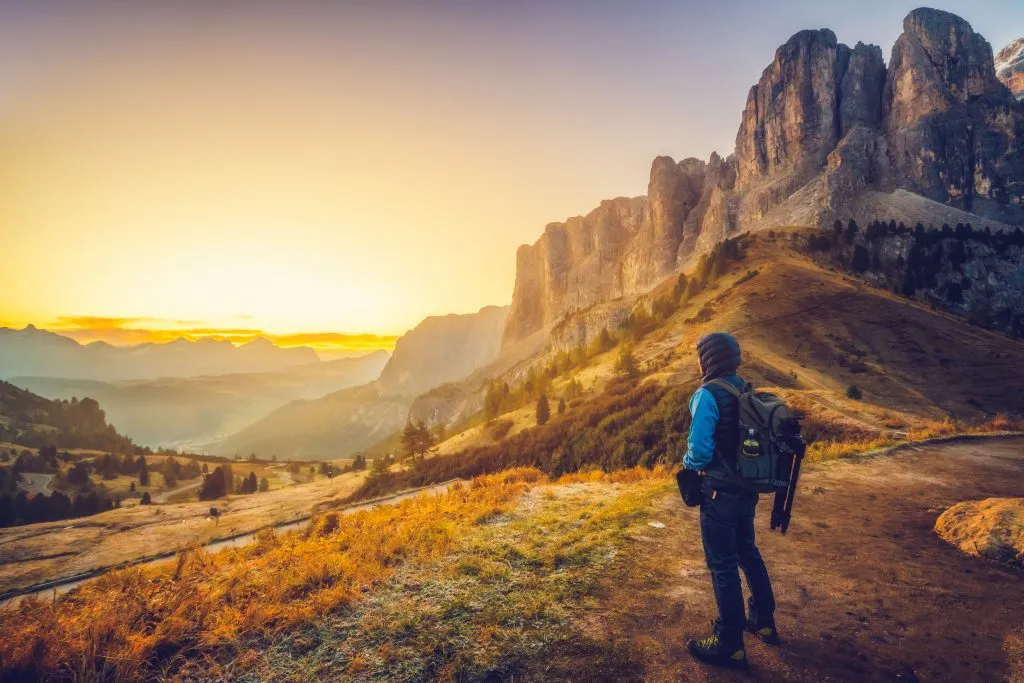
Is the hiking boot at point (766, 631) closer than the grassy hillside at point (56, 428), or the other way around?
the hiking boot at point (766, 631)

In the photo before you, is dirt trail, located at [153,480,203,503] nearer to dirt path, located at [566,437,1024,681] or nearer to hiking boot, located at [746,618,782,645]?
dirt path, located at [566,437,1024,681]

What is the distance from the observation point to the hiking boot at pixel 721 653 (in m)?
4.74

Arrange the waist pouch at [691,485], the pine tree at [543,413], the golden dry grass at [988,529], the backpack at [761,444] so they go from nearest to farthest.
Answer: the backpack at [761,444]
the waist pouch at [691,485]
the golden dry grass at [988,529]
the pine tree at [543,413]

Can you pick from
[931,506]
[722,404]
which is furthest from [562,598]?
[931,506]

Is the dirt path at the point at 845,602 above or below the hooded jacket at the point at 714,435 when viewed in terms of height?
below

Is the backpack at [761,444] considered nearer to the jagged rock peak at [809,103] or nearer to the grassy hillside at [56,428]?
the jagged rock peak at [809,103]

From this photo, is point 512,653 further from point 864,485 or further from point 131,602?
point 864,485

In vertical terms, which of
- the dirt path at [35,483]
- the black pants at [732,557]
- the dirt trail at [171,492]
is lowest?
the dirt trail at [171,492]

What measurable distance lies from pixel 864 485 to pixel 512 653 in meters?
11.9

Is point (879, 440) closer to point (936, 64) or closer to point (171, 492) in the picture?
point (171, 492)

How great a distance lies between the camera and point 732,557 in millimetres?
4953

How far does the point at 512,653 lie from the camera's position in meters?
5.11

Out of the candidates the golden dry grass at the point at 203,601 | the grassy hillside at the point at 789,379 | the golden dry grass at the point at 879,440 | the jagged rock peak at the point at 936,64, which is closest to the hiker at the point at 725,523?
the golden dry grass at the point at 203,601

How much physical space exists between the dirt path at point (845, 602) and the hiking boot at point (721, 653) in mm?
141
